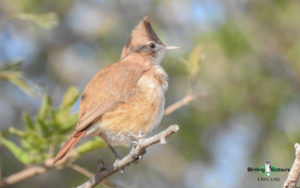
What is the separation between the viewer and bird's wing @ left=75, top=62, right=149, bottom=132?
4117 mm

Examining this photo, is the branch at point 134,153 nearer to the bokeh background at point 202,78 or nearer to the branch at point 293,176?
the branch at point 293,176

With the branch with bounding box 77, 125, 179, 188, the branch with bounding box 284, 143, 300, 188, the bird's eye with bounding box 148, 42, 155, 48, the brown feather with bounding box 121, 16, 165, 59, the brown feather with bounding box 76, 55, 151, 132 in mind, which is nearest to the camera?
the branch with bounding box 284, 143, 300, 188

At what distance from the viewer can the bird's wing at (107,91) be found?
412 cm

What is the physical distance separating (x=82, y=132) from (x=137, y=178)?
8.74ft

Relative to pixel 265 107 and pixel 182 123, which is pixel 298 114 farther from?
pixel 182 123

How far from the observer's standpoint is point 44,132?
3752 millimetres

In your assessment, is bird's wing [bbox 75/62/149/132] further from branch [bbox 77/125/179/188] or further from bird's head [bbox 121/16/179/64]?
branch [bbox 77/125/179/188]

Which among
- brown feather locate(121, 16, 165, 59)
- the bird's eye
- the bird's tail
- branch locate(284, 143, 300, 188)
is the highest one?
brown feather locate(121, 16, 165, 59)

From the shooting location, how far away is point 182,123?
6344mm

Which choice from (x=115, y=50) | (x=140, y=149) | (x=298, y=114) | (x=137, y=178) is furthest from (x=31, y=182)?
(x=140, y=149)

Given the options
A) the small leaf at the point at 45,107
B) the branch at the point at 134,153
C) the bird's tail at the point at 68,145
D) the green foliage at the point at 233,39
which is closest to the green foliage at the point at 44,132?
the small leaf at the point at 45,107

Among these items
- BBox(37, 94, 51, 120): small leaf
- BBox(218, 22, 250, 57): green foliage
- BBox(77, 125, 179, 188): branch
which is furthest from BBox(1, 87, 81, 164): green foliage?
BBox(218, 22, 250, 57): green foliage

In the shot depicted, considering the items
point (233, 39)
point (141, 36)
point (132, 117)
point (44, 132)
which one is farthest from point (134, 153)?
point (233, 39)

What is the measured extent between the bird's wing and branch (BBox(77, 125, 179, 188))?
0.67 meters
